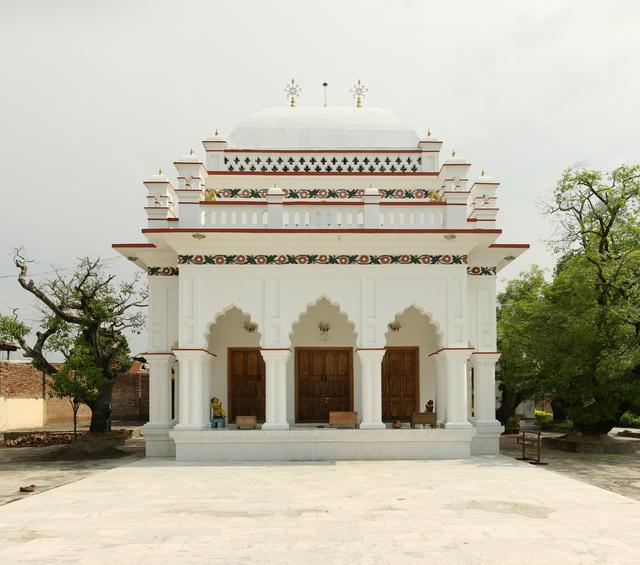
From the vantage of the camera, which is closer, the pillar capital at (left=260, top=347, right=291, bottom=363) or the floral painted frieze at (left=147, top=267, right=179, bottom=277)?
the pillar capital at (left=260, top=347, right=291, bottom=363)

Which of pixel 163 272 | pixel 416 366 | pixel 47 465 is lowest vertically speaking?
pixel 47 465

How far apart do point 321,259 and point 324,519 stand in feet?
22.4

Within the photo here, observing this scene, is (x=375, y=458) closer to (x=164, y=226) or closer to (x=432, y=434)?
(x=432, y=434)

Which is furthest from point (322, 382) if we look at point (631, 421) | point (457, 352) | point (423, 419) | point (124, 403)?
point (124, 403)

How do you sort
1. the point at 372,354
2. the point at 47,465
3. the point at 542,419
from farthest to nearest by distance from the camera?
the point at 542,419
the point at 47,465
the point at 372,354

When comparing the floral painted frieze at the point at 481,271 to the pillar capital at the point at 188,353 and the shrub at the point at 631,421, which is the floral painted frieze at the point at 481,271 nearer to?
the pillar capital at the point at 188,353

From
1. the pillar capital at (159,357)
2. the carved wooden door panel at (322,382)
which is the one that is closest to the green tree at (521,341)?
the carved wooden door panel at (322,382)

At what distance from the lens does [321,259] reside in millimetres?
14445

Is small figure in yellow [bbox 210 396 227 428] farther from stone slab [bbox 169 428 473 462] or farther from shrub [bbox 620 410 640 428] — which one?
shrub [bbox 620 410 640 428]

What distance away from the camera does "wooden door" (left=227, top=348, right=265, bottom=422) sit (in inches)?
640

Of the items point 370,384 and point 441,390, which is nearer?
point 370,384

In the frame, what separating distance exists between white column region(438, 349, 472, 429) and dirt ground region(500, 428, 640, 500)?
1.45 metres

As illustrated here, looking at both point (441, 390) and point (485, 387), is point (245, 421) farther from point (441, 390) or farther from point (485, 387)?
point (485, 387)

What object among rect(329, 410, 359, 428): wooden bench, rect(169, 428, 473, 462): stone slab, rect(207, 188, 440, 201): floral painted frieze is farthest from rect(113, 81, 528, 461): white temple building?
rect(207, 188, 440, 201): floral painted frieze
